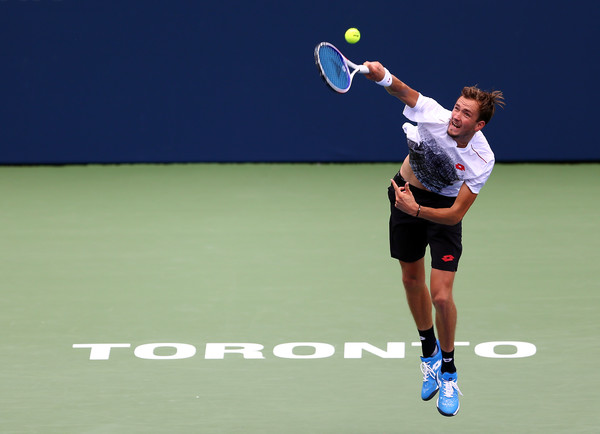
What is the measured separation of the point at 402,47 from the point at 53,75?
14.5 feet

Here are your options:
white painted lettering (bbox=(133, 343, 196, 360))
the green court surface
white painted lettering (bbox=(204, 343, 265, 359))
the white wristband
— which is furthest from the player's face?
white painted lettering (bbox=(133, 343, 196, 360))

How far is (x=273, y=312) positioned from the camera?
847cm

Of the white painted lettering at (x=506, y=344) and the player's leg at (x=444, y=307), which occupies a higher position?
the white painted lettering at (x=506, y=344)

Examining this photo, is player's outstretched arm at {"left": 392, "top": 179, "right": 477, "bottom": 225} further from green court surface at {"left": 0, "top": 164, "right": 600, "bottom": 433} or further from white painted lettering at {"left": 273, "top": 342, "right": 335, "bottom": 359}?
white painted lettering at {"left": 273, "top": 342, "right": 335, "bottom": 359}

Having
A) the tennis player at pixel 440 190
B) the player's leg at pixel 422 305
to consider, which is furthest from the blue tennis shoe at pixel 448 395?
the player's leg at pixel 422 305

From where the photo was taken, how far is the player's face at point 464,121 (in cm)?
633

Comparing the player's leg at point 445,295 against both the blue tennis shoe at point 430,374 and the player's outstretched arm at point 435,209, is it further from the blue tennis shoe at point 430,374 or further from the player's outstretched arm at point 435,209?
the player's outstretched arm at point 435,209

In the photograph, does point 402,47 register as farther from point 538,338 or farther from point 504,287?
point 538,338

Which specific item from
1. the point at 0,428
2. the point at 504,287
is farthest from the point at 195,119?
the point at 0,428

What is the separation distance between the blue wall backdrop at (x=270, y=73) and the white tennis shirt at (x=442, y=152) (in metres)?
7.82

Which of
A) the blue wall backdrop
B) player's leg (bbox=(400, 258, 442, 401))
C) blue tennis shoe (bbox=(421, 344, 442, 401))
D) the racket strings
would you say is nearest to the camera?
the racket strings

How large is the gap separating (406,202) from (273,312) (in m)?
2.34

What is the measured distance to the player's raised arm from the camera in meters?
6.33

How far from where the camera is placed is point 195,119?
14.8 m
